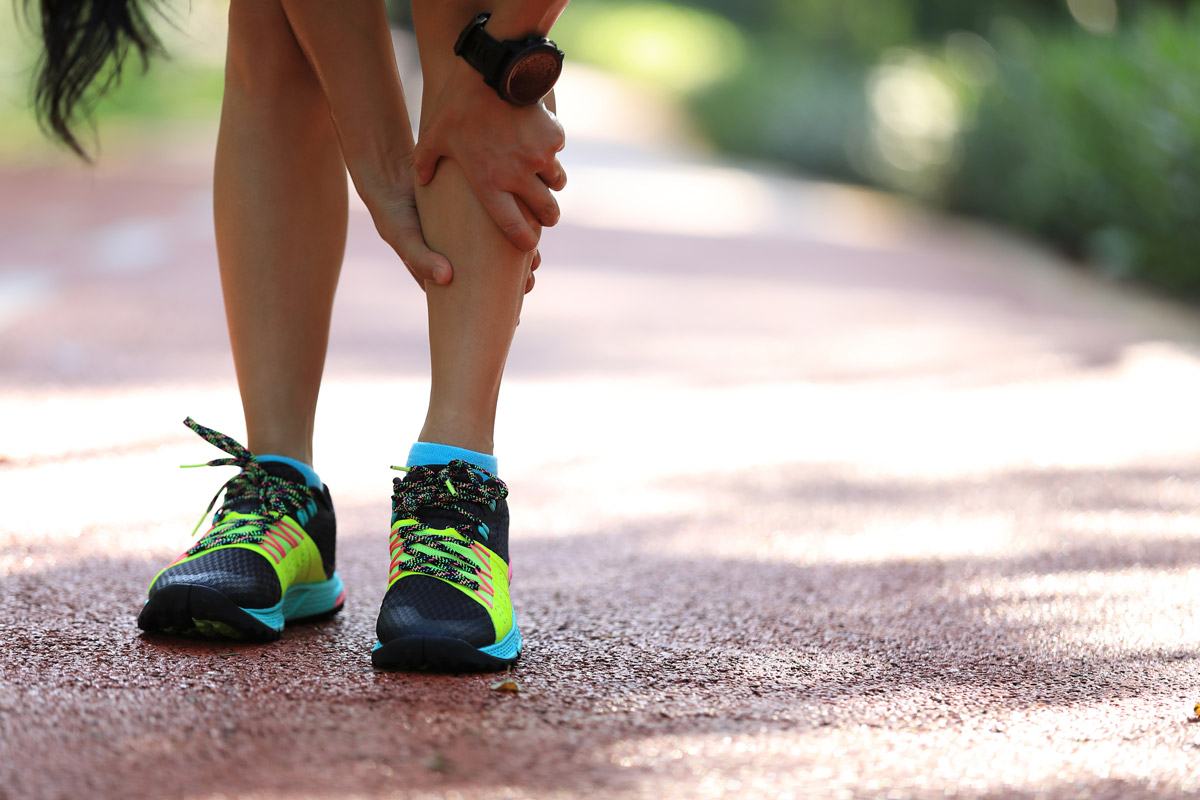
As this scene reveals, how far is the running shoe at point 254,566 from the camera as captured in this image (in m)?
1.58

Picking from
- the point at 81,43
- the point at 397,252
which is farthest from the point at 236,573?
the point at 81,43

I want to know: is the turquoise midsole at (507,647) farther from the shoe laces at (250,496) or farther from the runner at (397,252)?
the shoe laces at (250,496)

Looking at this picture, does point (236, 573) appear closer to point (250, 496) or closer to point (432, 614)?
point (250, 496)

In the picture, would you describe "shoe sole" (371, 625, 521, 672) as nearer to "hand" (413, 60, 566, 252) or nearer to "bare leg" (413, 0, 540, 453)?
"bare leg" (413, 0, 540, 453)

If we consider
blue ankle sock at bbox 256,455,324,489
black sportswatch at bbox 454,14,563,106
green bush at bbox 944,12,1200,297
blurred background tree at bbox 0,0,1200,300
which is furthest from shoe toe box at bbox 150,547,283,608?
green bush at bbox 944,12,1200,297

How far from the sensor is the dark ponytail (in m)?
1.88

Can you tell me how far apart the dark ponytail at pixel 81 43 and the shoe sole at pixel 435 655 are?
1.00 metres

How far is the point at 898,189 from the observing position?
12.9m

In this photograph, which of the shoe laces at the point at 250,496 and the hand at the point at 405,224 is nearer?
the hand at the point at 405,224

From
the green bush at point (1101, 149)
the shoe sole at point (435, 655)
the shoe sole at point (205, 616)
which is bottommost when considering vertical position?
the shoe sole at point (435, 655)

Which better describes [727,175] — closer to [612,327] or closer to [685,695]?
[612,327]

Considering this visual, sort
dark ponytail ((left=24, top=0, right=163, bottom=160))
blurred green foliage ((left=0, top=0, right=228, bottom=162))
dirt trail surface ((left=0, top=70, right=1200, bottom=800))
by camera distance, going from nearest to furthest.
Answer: dirt trail surface ((left=0, top=70, right=1200, bottom=800)) → dark ponytail ((left=24, top=0, right=163, bottom=160)) → blurred green foliage ((left=0, top=0, right=228, bottom=162))

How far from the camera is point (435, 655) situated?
150 cm

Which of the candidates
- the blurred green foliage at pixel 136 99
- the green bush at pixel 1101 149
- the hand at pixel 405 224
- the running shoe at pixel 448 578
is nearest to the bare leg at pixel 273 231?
the hand at pixel 405 224
